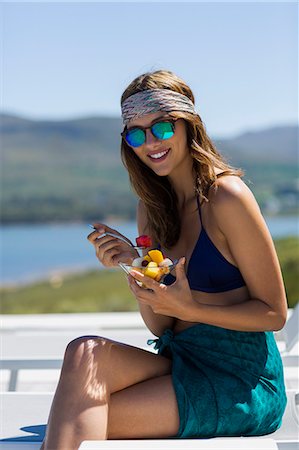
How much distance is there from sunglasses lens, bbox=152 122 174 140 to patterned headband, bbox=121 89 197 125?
48 mm

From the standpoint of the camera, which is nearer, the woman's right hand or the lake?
the woman's right hand

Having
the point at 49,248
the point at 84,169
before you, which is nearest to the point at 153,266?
the point at 49,248

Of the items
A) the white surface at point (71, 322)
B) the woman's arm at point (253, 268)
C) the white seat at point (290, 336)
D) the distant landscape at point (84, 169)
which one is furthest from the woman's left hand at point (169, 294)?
the distant landscape at point (84, 169)

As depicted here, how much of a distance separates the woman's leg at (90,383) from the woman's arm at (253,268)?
309mm

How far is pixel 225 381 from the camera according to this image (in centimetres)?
257

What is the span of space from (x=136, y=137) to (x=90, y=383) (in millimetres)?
885

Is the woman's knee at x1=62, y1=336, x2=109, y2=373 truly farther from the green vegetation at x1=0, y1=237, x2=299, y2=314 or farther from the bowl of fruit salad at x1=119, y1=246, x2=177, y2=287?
the green vegetation at x1=0, y1=237, x2=299, y2=314

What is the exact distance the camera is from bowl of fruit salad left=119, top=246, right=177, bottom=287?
7.89ft

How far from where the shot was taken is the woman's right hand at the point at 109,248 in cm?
275

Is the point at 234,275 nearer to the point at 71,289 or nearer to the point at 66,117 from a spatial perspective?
the point at 71,289

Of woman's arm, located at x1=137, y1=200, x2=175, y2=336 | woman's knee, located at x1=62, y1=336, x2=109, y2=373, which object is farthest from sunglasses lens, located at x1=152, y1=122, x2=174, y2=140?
woman's knee, located at x1=62, y1=336, x2=109, y2=373

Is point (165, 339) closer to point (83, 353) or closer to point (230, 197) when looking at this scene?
point (83, 353)

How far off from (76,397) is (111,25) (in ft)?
135

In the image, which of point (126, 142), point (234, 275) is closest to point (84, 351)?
point (234, 275)
